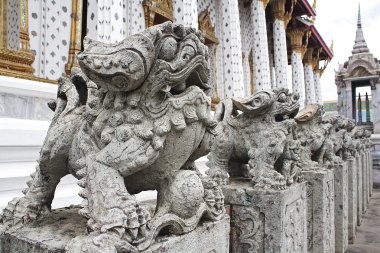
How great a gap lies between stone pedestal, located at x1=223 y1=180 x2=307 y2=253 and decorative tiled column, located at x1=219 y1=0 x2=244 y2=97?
525 cm

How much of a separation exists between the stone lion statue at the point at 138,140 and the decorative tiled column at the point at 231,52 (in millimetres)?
5878

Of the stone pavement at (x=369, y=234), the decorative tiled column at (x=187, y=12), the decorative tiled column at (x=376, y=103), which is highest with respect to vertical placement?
the decorative tiled column at (x=187, y=12)

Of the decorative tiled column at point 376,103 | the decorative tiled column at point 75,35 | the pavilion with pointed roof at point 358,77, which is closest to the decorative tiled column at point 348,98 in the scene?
the pavilion with pointed roof at point 358,77

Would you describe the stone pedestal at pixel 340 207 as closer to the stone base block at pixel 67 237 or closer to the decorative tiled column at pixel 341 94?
the stone base block at pixel 67 237

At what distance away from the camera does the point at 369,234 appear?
4.88 meters

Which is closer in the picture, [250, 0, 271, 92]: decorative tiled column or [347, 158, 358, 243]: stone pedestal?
[347, 158, 358, 243]: stone pedestal

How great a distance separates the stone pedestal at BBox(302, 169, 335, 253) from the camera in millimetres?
2912

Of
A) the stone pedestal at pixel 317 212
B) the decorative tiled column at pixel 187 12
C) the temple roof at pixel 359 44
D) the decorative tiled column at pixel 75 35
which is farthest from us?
the temple roof at pixel 359 44

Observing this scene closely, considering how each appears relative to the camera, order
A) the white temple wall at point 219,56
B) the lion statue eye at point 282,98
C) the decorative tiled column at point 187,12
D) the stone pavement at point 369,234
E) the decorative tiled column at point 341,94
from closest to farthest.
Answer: the lion statue eye at point 282,98, the stone pavement at point 369,234, the decorative tiled column at point 187,12, the white temple wall at point 219,56, the decorative tiled column at point 341,94

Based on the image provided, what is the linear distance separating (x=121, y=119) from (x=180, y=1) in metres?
5.10

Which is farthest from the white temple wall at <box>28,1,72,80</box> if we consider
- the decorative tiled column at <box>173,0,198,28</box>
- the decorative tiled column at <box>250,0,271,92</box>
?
the decorative tiled column at <box>250,0,271,92</box>

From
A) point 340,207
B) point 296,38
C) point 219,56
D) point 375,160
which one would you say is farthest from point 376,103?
point 340,207

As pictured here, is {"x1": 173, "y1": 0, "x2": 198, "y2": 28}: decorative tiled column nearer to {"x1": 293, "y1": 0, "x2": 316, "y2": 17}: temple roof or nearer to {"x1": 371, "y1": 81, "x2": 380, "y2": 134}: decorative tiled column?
{"x1": 293, "y1": 0, "x2": 316, "y2": 17}: temple roof

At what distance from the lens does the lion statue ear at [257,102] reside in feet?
6.67
